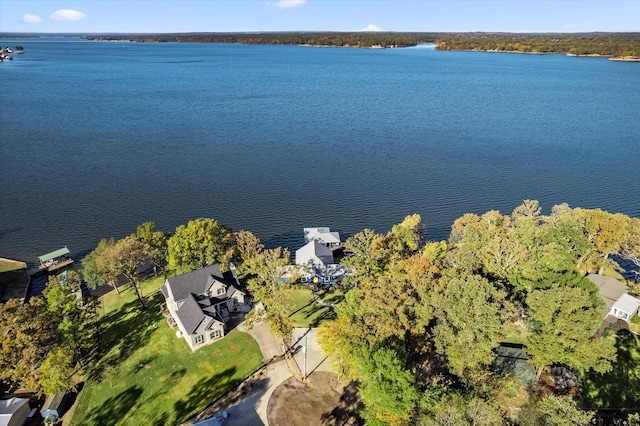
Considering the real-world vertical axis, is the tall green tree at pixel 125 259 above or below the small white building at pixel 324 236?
above

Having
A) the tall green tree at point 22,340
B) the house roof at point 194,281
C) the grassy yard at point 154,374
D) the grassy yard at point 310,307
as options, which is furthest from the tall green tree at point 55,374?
the grassy yard at point 310,307

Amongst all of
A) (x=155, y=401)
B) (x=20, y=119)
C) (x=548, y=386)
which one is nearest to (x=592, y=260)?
(x=548, y=386)

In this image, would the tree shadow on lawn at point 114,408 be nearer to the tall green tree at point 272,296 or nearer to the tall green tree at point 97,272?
the tall green tree at point 272,296

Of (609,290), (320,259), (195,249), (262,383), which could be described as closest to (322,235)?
(320,259)

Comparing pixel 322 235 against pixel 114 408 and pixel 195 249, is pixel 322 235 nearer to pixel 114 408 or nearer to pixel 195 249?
pixel 195 249

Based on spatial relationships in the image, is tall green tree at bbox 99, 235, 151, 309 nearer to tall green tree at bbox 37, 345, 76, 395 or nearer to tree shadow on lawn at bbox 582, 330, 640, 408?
tall green tree at bbox 37, 345, 76, 395

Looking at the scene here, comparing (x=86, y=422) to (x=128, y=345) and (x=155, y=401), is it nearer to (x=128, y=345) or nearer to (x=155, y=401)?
(x=155, y=401)
